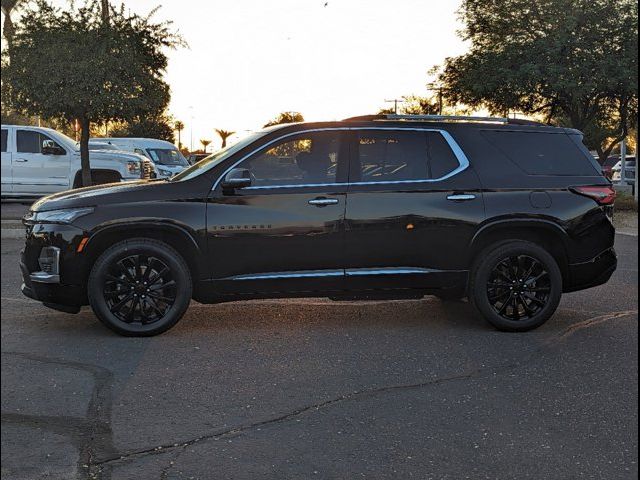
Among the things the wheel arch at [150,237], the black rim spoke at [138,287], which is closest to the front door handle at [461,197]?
the wheel arch at [150,237]

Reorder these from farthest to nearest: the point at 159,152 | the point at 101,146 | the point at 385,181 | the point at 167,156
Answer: the point at 167,156 → the point at 159,152 → the point at 101,146 → the point at 385,181

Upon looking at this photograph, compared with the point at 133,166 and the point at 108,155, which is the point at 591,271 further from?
the point at 108,155

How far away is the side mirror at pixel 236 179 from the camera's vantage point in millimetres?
6180

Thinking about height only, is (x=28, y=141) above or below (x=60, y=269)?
above

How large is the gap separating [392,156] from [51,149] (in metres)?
13.6

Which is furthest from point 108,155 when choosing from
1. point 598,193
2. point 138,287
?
point 598,193

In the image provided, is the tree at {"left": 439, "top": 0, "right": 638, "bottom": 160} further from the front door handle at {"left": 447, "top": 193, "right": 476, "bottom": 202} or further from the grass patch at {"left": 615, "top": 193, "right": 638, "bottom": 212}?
the front door handle at {"left": 447, "top": 193, "right": 476, "bottom": 202}

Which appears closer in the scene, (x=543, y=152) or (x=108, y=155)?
(x=543, y=152)

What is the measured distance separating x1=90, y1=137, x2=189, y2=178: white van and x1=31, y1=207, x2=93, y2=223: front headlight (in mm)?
17611

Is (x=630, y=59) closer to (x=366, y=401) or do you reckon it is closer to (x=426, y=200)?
(x=426, y=200)

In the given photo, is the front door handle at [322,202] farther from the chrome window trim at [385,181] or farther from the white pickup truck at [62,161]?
the white pickup truck at [62,161]

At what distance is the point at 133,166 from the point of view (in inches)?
727

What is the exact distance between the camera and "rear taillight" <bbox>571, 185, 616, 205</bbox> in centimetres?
680

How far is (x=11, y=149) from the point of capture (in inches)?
694
